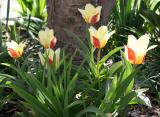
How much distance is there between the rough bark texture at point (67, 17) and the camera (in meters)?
3.02

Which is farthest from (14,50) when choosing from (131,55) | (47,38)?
(131,55)

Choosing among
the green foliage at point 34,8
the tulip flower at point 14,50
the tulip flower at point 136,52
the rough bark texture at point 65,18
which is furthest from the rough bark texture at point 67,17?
the green foliage at point 34,8

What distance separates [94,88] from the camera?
2.51 meters

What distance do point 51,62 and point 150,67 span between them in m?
1.38

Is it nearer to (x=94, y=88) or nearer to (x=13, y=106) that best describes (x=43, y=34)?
(x=94, y=88)

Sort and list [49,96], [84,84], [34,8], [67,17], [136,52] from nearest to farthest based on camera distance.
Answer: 1. [136,52]
2. [49,96]
3. [84,84]
4. [67,17]
5. [34,8]

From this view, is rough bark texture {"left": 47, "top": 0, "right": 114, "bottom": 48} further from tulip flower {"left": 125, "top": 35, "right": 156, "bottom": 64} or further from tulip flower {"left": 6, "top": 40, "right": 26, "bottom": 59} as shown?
tulip flower {"left": 125, "top": 35, "right": 156, "bottom": 64}

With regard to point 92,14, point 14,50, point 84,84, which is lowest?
point 84,84

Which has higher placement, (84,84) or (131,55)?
(131,55)

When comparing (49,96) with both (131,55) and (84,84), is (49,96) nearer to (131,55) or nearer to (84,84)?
(84,84)

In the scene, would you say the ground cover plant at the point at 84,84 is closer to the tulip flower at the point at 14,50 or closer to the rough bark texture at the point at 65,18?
the tulip flower at the point at 14,50

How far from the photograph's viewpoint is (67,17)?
10.0 feet

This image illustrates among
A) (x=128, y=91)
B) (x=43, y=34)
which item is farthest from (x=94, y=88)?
(x=43, y=34)

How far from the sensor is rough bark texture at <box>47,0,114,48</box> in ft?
9.92
